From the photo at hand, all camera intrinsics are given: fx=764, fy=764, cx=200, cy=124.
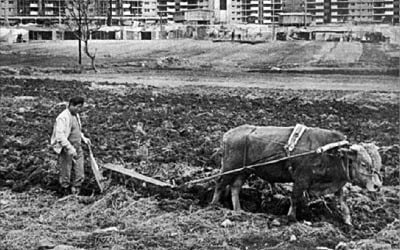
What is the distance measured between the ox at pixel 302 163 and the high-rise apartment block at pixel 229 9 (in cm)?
1210

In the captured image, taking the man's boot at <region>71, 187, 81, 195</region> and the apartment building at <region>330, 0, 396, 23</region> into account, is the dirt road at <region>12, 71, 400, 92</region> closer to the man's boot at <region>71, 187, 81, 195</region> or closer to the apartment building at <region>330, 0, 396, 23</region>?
the apartment building at <region>330, 0, 396, 23</region>

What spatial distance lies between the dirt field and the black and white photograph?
0.03 metres

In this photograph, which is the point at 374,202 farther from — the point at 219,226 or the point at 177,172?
the point at 177,172

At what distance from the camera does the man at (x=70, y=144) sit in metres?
9.65

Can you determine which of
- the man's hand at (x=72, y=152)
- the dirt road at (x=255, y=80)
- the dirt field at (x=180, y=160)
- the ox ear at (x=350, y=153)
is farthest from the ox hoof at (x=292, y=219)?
the dirt road at (x=255, y=80)

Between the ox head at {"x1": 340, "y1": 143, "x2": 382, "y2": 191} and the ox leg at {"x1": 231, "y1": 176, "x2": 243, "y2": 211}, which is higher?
the ox head at {"x1": 340, "y1": 143, "x2": 382, "y2": 191}

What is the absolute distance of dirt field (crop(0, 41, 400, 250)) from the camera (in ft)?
26.2

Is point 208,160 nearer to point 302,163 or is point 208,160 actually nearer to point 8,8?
point 302,163

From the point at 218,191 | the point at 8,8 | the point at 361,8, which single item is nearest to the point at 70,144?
the point at 218,191

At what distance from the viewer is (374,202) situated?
9391mm

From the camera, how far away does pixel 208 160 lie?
39.2ft

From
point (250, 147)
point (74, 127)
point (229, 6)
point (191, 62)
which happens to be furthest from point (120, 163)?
point (191, 62)

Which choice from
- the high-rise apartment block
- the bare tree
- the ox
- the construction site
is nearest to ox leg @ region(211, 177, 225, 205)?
the ox

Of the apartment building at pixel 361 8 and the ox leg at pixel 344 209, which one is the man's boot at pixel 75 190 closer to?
the ox leg at pixel 344 209
